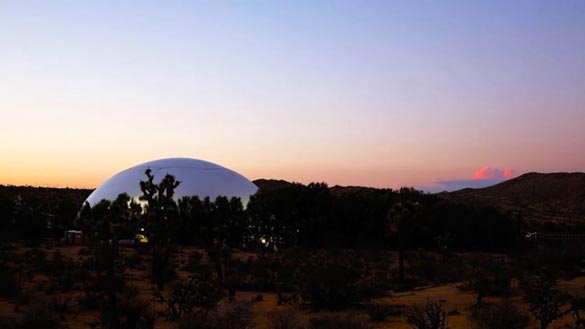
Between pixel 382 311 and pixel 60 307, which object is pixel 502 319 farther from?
pixel 60 307

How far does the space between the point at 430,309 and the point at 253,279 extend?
15.3 m

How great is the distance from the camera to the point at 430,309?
39.5 feet

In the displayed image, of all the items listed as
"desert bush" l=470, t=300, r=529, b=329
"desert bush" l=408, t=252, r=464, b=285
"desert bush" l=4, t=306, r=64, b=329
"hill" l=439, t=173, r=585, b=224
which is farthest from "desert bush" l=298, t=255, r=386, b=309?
"hill" l=439, t=173, r=585, b=224

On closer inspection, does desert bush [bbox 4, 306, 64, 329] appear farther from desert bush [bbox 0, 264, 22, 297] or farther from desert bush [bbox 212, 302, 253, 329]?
desert bush [bbox 0, 264, 22, 297]

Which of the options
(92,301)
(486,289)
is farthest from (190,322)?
(486,289)

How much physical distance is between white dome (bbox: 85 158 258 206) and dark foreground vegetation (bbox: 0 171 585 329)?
30.1 feet

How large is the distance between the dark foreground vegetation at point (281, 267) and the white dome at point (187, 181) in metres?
9.18

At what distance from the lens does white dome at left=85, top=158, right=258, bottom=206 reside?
68062mm

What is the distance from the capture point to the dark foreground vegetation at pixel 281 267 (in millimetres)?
14000

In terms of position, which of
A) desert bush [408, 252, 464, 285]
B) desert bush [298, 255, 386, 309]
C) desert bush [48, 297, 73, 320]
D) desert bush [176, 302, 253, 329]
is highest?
desert bush [176, 302, 253, 329]

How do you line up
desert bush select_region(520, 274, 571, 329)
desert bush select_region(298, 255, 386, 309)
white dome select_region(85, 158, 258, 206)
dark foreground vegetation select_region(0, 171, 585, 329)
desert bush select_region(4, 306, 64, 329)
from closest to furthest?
desert bush select_region(4, 306, 64, 329) → desert bush select_region(520, 274, 571, 329) → dark foreground vegetation select_region(0, 171, 585, 329) → desert bush select_region(298, 255, 386, 309) → white dome select_region(85, 158, 258, 206)

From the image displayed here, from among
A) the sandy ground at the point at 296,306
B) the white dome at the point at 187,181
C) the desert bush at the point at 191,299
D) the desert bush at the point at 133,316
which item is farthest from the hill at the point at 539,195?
the desert bush at the point at 133,316

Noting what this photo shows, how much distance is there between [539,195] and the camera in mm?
126750

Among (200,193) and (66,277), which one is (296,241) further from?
(66,277)
